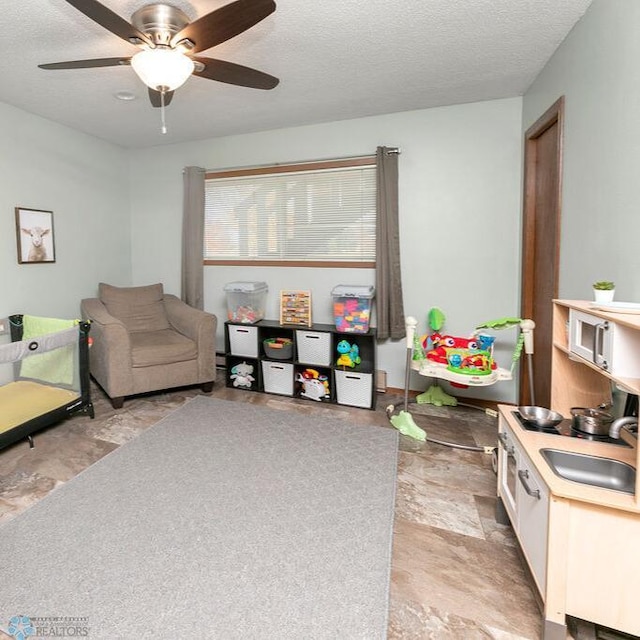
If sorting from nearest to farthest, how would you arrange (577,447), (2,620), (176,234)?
(2,620), (577,447), (176,234)

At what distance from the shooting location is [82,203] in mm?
3656

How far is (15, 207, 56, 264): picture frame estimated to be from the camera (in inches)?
123

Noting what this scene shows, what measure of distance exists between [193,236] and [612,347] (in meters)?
3.61

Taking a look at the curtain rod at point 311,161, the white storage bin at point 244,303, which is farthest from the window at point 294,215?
the white storage bin at point 244,303

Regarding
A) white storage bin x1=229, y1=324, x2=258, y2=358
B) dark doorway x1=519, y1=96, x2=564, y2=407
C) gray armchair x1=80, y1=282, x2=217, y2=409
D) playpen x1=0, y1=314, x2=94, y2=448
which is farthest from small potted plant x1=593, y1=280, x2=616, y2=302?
playpen x1=0, y1=314, x2=94, y2=448

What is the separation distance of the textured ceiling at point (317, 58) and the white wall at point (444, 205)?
0.49 feet

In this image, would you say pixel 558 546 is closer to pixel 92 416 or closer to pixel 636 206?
pixel 636 206

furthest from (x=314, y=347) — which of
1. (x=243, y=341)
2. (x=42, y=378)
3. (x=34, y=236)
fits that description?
(x=34, y=236)

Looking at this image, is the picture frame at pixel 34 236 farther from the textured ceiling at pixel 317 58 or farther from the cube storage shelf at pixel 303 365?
the cube storage shelf at pixel 303 365

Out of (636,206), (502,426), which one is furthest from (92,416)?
(636,206)

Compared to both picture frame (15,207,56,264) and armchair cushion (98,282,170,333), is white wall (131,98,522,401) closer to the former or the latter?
armchair cushion (98,282,170,333)

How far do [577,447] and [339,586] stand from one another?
1.00 metres

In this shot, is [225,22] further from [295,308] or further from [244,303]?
[244,303]

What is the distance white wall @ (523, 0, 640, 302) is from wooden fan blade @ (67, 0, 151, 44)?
203cm
